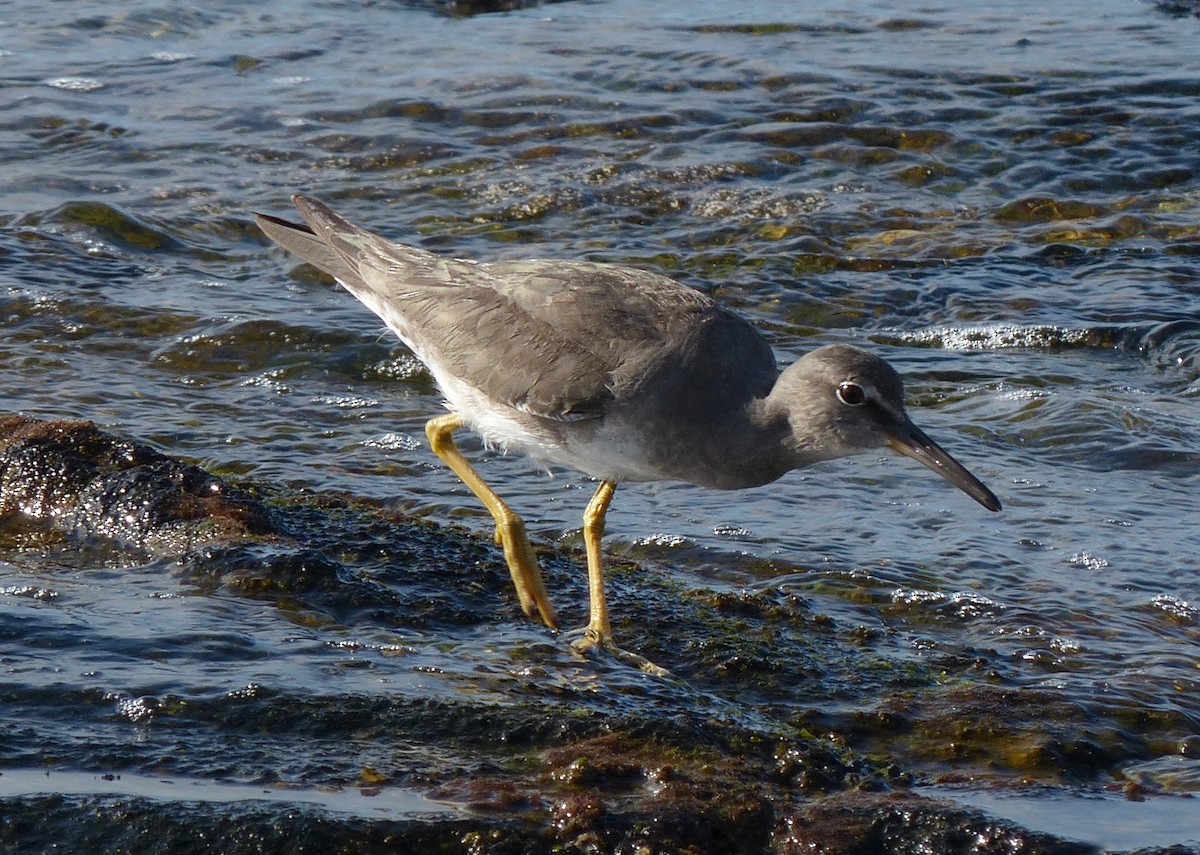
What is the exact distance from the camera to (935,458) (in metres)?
5.66

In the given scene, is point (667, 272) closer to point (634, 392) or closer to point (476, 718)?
point (634, 392)

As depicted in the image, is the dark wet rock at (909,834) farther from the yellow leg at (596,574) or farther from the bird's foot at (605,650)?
the yellow leg at (596,574)

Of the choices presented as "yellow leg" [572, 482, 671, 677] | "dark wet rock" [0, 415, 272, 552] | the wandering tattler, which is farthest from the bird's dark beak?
"dark wet rock" [0, 415, 272, 552]

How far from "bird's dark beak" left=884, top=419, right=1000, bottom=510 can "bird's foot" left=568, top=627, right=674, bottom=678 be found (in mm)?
1242

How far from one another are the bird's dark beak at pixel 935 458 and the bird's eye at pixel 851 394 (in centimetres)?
17

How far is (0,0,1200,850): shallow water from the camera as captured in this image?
17.7ft

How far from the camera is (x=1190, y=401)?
839 centimetres

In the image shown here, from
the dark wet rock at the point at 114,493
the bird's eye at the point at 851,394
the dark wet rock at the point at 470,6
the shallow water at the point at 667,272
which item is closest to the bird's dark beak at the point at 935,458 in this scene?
the bird's eye at the point at 851,394

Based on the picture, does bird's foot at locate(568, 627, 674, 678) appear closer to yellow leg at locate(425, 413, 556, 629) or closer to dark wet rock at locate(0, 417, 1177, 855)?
dark wet rock at locate(0, 417, 1177, 855)

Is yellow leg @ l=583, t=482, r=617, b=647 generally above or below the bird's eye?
below

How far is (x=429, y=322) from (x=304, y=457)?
130 centimetres

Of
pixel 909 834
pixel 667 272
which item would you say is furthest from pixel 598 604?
pixel 667 272

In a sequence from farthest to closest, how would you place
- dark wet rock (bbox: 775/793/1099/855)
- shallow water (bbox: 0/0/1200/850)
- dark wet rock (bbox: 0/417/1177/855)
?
1. shallow water (bbox: 0/0/1200/850)
2. dark wet rock (bbox: 775/793/1099/855)
3. dark wet rock (bbox: 0/417/1177/855)

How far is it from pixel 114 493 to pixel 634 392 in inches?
82.7
